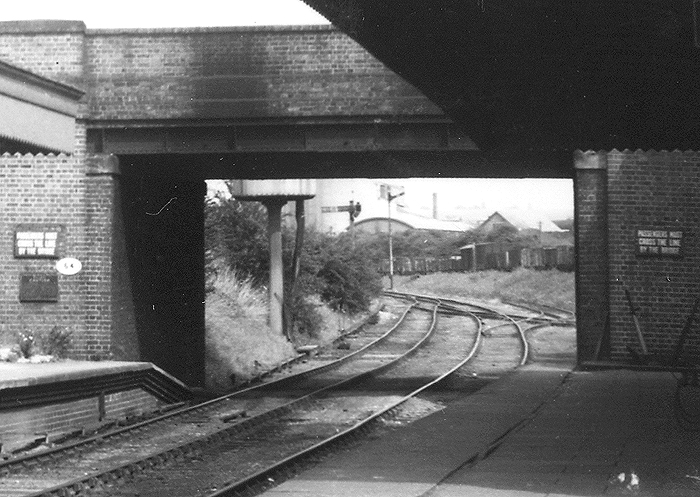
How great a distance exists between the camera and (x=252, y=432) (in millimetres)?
13438

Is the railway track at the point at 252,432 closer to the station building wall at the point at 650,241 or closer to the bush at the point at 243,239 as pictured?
the station building wall at the point at 650,241

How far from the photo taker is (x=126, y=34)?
16.3 metres

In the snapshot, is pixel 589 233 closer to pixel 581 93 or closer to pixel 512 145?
pixel 512 145

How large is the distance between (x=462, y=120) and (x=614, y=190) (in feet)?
20.8

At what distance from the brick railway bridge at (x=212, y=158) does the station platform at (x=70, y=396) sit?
826 millimetres

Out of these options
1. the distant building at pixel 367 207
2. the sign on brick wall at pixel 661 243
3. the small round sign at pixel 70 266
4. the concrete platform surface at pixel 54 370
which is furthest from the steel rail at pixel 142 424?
the distant building at pixel 367 207

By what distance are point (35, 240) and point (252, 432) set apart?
17.1ft

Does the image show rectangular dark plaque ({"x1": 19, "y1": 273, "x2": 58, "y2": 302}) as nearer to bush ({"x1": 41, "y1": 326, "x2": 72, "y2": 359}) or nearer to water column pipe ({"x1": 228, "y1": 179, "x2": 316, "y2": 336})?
bush ({"x1": 41, "y1": 326, "x2": 72, "y2": 359})

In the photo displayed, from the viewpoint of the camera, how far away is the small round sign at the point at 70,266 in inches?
644

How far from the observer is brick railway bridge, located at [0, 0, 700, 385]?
15750mm

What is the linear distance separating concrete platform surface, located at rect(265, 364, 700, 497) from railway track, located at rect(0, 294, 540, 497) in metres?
0.78

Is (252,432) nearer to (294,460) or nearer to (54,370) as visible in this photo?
(54,370)

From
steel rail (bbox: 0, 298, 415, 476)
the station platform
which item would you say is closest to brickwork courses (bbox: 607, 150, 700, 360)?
steel rail (bbox: 0, 298, 415, 476)

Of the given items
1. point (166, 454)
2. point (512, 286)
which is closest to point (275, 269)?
point (166, 454)
